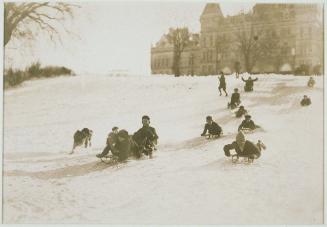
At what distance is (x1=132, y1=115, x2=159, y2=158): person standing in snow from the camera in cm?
473

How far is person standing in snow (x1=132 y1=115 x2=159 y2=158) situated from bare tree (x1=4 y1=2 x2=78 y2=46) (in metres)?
1.34

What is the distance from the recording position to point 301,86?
196 inches

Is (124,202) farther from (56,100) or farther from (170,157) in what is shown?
(56,100)

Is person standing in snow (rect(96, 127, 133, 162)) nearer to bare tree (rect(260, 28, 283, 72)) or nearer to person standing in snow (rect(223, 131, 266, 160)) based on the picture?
person standing in snow (rect(223, 131, 266, 160))

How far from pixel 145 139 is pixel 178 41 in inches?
45.3

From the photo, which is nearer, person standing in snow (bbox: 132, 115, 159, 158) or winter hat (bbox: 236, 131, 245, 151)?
winter hat (bbox: 236, 131, 245, 151)

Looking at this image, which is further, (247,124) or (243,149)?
(247,124)

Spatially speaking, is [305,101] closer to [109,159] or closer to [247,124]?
[247,124]

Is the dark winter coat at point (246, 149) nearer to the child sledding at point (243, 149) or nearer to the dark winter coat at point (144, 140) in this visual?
the child sledding at point (243, 149)

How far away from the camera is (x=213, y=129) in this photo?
482 cm

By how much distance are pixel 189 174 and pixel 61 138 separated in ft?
4.43

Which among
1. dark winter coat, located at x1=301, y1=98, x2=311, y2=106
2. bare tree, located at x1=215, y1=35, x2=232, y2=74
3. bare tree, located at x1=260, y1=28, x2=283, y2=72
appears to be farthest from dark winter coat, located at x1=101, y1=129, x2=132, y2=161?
dark winter coat, located at x1=301, y1=98, x2=311, y2=106

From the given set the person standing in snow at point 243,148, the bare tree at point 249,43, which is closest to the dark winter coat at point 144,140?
the person standing in snow at point 243,148

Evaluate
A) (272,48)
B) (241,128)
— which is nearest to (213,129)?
(241,128)
